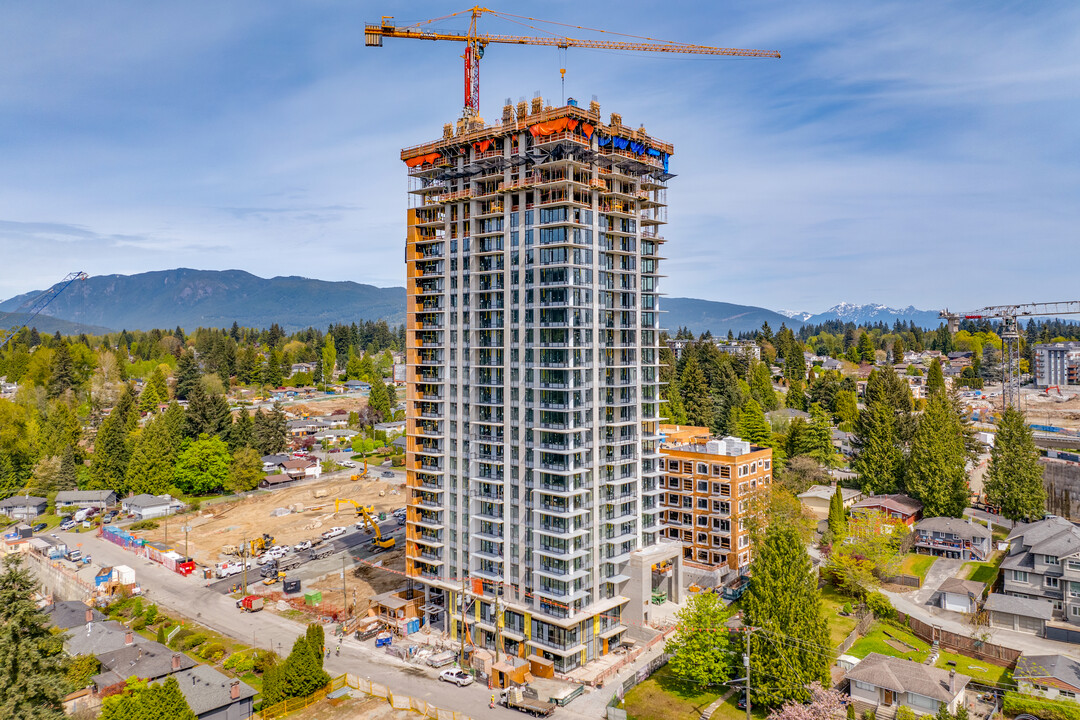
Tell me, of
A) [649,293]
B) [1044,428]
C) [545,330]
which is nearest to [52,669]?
[545,330]

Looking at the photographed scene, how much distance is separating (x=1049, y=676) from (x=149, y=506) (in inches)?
5018

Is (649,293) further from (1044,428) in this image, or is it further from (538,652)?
(1044,428)

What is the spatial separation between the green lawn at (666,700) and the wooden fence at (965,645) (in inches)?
888

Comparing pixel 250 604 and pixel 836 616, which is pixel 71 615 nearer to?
pixel 250 604

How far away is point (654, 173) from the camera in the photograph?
64.9m

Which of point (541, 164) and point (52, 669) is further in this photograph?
point (541, 164)

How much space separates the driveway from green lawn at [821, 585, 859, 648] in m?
7.85

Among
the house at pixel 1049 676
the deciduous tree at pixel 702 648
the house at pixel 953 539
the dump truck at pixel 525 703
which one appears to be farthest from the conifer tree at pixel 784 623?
the house at pixel 953 539

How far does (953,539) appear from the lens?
7788 cm

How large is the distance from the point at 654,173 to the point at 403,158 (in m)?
26.6

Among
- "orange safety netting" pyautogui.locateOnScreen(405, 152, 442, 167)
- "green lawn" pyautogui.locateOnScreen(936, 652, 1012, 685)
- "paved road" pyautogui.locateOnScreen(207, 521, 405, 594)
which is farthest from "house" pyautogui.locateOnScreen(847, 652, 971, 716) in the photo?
"paved road" pyautogui.locateOnScreen(207, 521, 405, 594)

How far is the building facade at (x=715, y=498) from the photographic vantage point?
2972 inches

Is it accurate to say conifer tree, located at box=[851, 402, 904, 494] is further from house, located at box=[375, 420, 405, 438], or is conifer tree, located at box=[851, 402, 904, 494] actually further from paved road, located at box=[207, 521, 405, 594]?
house, located at box=[375, 420, 405, 438]

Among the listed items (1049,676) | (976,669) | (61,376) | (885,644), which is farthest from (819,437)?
(61,376)
